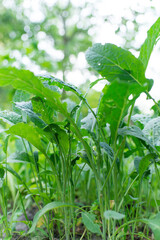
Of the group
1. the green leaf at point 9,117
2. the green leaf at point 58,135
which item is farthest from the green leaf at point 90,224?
the green leaf at point 9,117

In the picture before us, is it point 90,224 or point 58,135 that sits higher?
point 58,135

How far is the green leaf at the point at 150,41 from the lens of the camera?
53cm

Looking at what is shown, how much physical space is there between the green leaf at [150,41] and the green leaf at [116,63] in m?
0.05

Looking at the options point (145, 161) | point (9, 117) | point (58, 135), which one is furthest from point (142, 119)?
point (9, 117)

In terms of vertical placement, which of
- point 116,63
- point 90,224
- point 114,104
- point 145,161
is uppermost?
point 116,63

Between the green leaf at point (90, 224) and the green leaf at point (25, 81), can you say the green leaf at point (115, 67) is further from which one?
the green leaf at point (90, 224)

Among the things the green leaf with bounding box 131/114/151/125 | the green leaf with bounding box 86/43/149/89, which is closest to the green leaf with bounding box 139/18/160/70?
the green leaf with bounding box 86/43/149/89

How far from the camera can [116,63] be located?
1.84ft

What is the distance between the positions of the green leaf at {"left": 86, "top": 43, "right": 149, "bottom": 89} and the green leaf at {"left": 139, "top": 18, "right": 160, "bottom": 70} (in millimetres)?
46

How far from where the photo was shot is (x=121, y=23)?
1.79 m

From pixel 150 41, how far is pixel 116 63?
0.32 ft

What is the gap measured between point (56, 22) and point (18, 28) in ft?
3.70

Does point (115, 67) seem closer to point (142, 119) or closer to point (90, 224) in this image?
point (142, 119)

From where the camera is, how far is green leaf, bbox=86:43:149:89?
1.78 ft
